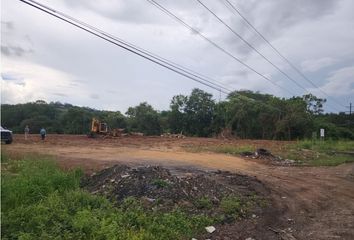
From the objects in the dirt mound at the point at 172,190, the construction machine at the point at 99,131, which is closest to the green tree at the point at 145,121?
the construction machine at the point at 99,131

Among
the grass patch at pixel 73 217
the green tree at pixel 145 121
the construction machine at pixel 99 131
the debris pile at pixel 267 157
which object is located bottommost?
the grass patch at pixel 73 217

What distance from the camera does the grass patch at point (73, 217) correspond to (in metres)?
8.70

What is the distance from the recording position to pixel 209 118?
7169cm

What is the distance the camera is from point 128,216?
991 cm

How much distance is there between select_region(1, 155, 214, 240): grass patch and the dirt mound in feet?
2.00

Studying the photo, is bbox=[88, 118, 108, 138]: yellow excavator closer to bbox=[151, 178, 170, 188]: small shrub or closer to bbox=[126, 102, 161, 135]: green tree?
bbox=[126, 102, 161, 135]: green tree

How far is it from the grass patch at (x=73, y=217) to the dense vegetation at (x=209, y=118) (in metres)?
45.5

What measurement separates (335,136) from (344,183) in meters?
48.9

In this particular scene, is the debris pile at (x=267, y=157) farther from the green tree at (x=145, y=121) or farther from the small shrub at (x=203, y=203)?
the green tree at (x=145, y=121)

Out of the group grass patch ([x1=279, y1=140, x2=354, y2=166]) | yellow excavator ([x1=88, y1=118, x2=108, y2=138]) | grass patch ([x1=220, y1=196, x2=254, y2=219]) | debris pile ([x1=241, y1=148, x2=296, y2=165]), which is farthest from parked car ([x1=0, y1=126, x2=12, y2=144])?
grass patch ([x1=220, y1=196, x2=254, y2=219])

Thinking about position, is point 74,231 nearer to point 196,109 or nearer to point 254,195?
point 254,195

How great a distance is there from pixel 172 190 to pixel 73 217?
322 centimetres

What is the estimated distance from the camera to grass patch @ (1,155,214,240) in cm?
870

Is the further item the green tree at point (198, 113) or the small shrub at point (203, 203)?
the green tree at point (198, 113)
